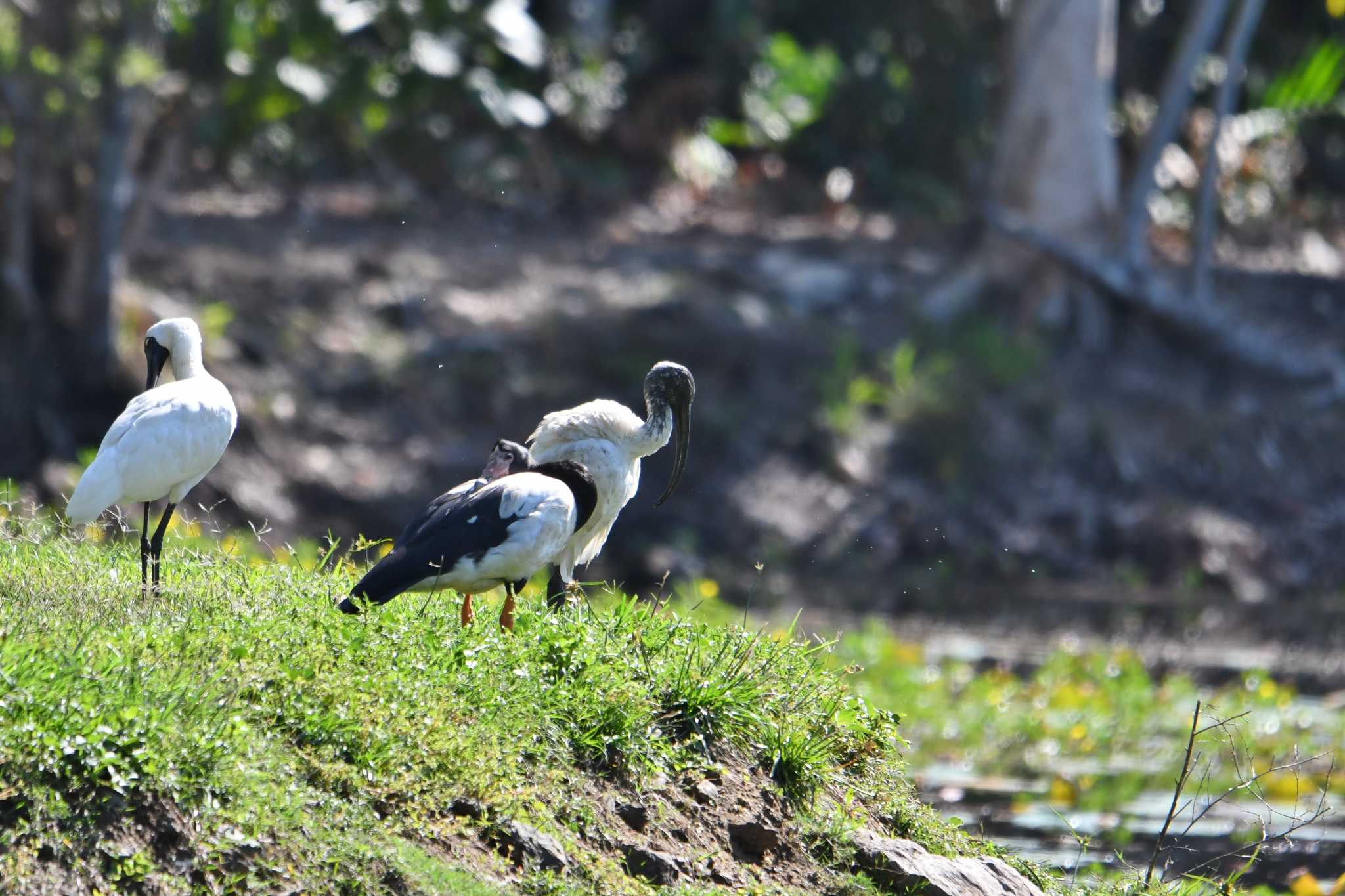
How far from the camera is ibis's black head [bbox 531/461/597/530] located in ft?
20.9

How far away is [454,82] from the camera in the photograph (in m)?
15.7

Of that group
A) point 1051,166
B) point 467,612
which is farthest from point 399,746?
point 1051,166

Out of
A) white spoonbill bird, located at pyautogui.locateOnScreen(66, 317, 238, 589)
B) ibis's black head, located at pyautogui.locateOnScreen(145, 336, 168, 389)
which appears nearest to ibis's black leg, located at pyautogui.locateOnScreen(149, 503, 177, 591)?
white spoonbill bird, located at pyautogui.locateOnScreen(66, 317, 238, 589)

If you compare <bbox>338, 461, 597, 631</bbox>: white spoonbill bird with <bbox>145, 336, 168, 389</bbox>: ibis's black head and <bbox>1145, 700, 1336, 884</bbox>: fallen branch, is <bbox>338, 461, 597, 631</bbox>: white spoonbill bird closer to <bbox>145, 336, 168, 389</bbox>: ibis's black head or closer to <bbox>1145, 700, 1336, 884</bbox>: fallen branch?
<bbox>145, 336, 168, 389</bbox>: ibis's black head

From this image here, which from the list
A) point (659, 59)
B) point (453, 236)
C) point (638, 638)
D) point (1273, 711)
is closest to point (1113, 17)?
point (659, 59)

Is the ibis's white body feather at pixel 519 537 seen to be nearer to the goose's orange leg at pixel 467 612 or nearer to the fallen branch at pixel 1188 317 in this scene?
the goose's orange leg at pixel 467 612

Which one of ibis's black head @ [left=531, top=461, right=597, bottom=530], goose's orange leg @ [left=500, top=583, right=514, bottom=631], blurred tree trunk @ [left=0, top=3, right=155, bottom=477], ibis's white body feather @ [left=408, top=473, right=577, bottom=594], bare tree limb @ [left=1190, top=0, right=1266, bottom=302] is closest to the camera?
ibis's white body feather @ [left=408, top=473, right=577, bottom=594]

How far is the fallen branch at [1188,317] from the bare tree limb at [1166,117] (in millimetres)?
263

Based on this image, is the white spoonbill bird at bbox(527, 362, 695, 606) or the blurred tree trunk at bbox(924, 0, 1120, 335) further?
the blurred tree trunk at bbox(924, 0, 1120, 335)

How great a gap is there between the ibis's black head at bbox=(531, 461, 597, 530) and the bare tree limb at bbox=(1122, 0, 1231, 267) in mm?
13548

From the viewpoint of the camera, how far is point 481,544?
5.71 meters

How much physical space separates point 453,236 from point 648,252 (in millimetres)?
2105

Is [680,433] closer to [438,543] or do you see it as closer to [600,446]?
[600,446]

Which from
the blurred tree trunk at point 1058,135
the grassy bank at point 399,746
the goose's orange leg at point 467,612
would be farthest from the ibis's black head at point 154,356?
the blurred tree trunk at point 1058,135
